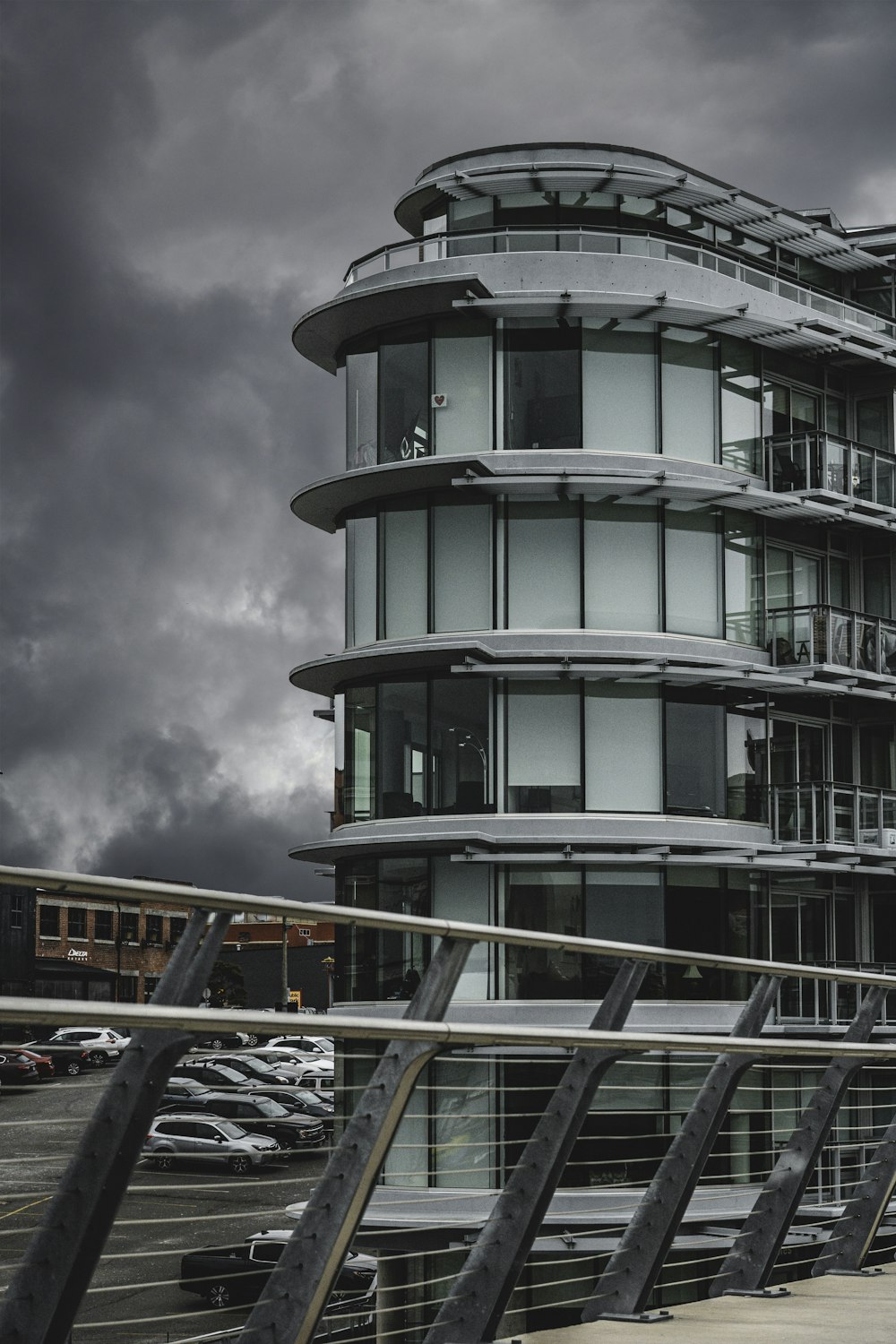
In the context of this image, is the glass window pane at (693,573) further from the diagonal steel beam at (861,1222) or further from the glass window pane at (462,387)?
the diagonal steel beam at (861,1222)

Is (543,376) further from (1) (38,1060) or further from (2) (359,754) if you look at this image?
(1) (38,1060)

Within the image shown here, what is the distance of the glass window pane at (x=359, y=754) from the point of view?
32.1m

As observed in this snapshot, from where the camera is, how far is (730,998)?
104 feet

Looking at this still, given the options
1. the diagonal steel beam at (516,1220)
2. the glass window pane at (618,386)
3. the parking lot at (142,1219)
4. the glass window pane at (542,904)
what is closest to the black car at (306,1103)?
the parking lot at (142,1219)

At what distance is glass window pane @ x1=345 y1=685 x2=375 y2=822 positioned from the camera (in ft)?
105

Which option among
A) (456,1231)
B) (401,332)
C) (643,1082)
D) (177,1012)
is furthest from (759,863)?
(177,1012)

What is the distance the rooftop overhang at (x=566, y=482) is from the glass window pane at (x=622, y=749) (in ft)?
12.1

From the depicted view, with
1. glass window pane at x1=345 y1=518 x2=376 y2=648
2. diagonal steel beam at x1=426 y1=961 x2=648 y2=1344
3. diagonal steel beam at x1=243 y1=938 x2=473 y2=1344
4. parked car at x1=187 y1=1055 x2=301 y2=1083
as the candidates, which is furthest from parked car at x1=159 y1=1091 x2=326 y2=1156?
diagonal steel beam at x1=243 y1=938 x2=473 y2=1344

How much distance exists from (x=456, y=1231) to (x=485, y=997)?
485 cm

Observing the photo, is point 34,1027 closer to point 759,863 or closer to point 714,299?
point 759,863

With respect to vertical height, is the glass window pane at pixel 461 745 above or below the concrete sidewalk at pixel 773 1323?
above

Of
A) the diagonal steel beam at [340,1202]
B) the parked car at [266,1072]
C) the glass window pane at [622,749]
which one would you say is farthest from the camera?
the parked car at [266,1072]

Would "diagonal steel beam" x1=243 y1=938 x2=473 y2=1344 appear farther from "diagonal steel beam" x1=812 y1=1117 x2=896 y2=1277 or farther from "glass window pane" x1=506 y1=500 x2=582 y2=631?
"glass window pane" x1=506 y1=500 x2=582 y2=631

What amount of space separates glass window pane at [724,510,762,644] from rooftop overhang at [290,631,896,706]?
0.53m
